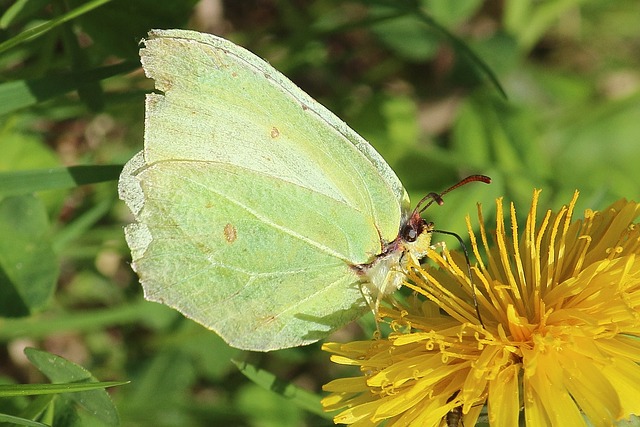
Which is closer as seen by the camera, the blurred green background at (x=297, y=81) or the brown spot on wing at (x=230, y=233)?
the brown spot on wing at (x=230, y=233)

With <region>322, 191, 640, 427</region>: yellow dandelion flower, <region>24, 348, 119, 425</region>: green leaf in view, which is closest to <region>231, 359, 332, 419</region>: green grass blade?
<region>322, 191, 640, 427</region>: yellow dandelion flower

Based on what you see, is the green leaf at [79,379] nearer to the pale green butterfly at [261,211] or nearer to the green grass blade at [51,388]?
the green grass blade at [51,388]

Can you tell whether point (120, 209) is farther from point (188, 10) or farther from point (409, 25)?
point (409, 25)

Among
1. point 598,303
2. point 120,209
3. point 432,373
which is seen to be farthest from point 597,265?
point 120,209

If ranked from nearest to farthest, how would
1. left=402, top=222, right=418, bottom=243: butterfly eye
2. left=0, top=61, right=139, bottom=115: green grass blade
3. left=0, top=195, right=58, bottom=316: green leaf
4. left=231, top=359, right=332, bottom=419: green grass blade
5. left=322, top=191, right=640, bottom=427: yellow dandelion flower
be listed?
left=322, top=191, right=640, bottom=427: yellow dandelion flower < left=231, top=359, right=332, bottom=419: green grass blade < left=402, top=222, right=418, bottom=243: butterfly eye < left=0, top=61, right=139, bottom=115: green grass blade < left=0, top=195, right=58, bottom=316: green leaf

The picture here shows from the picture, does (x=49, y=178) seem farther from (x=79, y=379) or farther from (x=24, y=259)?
(x=79, y=379)

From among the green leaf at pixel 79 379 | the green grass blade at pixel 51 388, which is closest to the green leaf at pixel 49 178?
the green leaf at pixel 79 379

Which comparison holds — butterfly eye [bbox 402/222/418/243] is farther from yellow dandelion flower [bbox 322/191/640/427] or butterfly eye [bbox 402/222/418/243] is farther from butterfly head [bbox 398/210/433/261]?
yellow dandelion flower [bbox 322/191/640/427]

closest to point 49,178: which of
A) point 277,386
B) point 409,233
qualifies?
point 277,386
